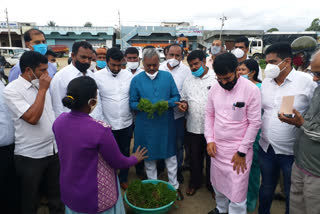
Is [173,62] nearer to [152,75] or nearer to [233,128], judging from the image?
[152,75]

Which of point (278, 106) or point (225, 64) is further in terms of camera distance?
point (278, 106)

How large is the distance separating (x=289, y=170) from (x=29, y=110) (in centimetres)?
293

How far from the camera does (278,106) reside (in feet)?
7.78

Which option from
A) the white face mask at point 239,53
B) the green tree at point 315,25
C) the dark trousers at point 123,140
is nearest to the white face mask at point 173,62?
the dark trousers at point 123,140

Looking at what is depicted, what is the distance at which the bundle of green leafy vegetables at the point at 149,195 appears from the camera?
279 centimetres

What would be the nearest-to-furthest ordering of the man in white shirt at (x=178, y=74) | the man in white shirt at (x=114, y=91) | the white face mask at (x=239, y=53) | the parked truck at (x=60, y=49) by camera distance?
the man in white shirt at (x=114, y=91)
the man in white shirt at (x=178, y=74)
the white face mask at (x=239, y=53)
the parked truck at (x=60, y=49)

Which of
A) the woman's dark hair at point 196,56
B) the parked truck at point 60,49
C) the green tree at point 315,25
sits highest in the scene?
the green tree at point 315,25

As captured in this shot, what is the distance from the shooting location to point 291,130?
231 cm

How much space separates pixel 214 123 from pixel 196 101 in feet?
2.03

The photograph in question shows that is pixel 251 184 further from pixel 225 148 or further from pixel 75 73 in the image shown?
pixel 75 73

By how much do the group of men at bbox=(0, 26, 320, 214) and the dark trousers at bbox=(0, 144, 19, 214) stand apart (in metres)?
0.01

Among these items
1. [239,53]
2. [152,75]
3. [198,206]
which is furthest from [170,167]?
[239,53]

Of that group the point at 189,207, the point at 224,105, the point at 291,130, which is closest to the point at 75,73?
the point at 224,105

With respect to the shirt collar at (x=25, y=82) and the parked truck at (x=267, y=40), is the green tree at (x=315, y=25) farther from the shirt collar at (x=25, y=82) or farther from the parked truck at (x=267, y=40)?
the shirt collar at (x=25, y=82)
